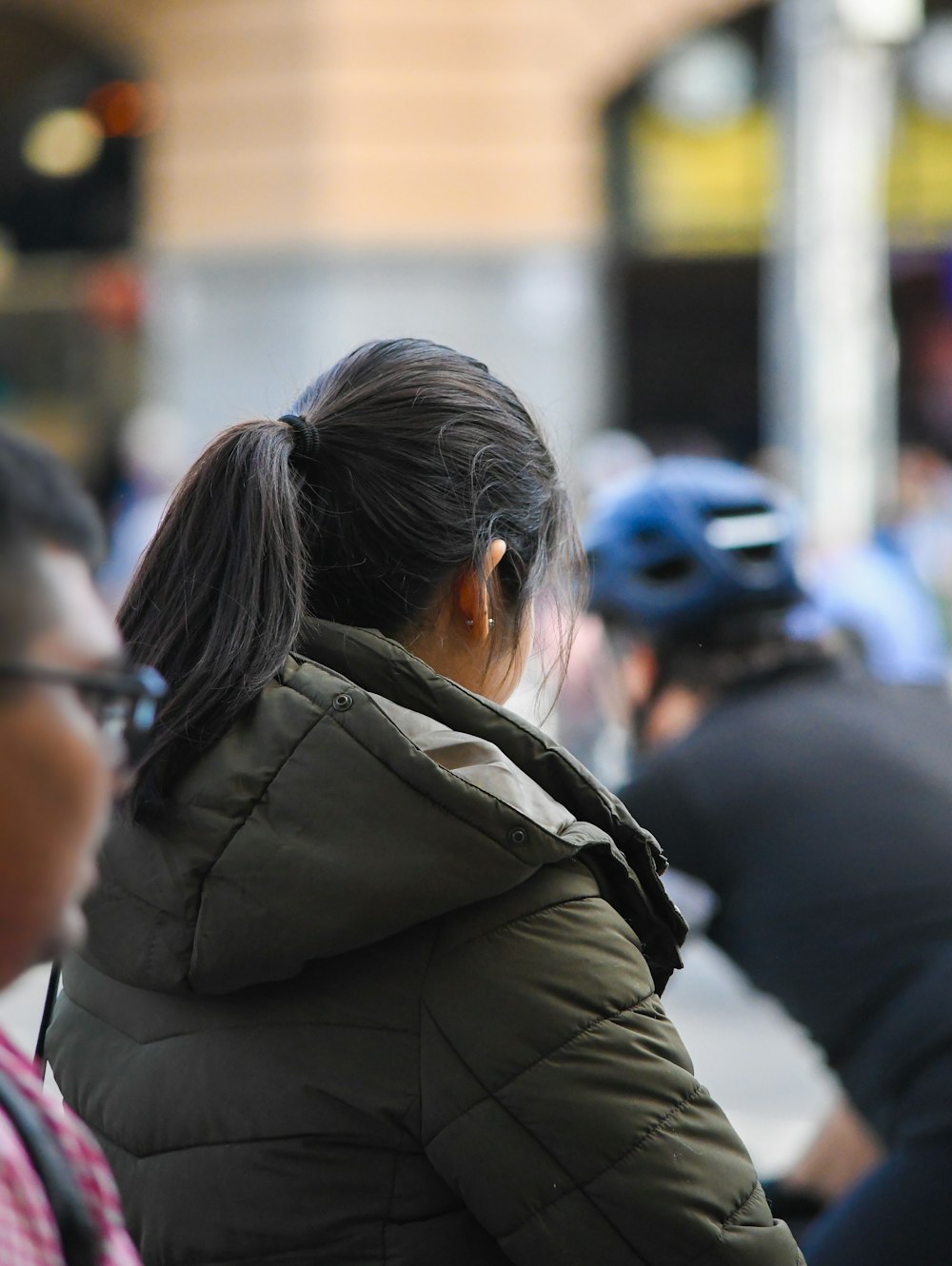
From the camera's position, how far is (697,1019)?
7.21m

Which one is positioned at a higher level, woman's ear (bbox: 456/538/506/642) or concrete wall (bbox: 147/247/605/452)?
woman's ear (bbox: 456/538/506/642)

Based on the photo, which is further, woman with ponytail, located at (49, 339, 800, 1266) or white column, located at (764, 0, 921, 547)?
white column, located at (764, 0, 921, 547)

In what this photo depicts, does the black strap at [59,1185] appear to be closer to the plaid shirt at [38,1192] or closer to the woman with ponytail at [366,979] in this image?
the plaid shirt at [38,1192]

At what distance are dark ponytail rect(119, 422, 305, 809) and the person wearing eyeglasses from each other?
0.54 metres

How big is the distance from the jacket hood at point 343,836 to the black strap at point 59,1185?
1.56 ft

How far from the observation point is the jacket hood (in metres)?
1.73

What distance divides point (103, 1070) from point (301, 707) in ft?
1.49

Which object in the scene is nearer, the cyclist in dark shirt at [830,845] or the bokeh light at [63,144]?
the cyclist in dark shirt at [830,845]

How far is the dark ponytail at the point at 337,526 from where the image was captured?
6.33ft

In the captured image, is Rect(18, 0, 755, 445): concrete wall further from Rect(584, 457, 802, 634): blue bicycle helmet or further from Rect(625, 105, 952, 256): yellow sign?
Rect(584, 457, 802, 634): blue bicycle helmet

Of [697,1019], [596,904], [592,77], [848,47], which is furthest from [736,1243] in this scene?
[592,77]

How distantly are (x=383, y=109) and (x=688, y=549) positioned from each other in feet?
38.9

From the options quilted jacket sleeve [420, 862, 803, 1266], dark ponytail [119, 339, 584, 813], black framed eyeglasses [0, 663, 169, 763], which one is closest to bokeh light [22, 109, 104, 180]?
dark ponytail [119, 339, 584, 813]

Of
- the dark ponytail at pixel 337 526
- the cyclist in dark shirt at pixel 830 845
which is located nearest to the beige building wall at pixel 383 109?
the cyclist in dark shirt at pixel 830 845
